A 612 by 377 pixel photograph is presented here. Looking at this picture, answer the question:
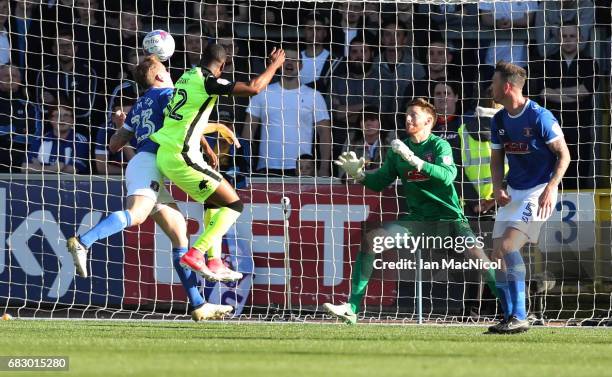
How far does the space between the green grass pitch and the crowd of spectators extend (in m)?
3.04

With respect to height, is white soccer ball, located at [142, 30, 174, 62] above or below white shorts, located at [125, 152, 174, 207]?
above

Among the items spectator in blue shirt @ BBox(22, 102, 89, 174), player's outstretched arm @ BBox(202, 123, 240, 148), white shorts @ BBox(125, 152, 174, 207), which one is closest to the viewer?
white shorts @ BBox(125, 152, 174, 207)

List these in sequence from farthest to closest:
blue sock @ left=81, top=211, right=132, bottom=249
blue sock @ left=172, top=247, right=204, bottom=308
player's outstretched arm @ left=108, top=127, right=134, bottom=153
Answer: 1. player's outstretched arm @ left=108, top=127, right=134, bottom=153
2. blue sock @ left=172, top=247, right=204, bottom=308
3. blue sock @ left=81, top=211, right=132, bottom=249

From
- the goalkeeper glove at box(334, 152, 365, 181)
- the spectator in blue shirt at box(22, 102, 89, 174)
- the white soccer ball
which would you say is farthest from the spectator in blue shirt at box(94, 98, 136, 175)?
the goalkeeper glove at box(334, 152, 365, 181)

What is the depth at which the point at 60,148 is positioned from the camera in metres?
12.6

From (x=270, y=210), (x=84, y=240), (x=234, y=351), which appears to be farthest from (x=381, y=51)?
(x=234, y=351)

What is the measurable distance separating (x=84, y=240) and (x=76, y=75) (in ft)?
14.5

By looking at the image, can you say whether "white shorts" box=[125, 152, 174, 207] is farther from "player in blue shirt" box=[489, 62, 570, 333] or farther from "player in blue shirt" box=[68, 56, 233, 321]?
"player in blue shirt" box=[489, 62, 570, 333]

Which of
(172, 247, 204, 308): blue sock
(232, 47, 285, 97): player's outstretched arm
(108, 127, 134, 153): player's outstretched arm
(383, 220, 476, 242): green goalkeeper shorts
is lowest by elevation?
(172, 247, 204, 308): blue sock

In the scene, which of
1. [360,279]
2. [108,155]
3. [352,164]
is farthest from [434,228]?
[108,155]

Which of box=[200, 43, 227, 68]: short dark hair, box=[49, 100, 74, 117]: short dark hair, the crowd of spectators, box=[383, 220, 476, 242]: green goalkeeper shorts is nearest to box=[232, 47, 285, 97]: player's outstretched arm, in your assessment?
box=[200, 43, 227, 68]: short dark hair

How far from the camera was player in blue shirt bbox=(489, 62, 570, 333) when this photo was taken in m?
9.13

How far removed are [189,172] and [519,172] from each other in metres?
2.46

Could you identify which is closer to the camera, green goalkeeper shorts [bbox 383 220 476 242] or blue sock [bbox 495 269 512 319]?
blue sock [bbox 495 269 512 319]
